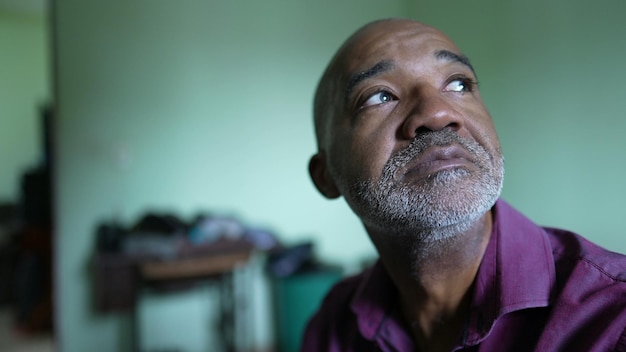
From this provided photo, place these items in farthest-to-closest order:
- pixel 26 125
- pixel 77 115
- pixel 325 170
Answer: pixel 26 125, pixel 77 115, pixel 325 170

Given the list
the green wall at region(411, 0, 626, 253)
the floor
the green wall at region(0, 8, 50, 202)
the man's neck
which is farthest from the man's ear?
the green wall at region(0, 8, 50, 202)

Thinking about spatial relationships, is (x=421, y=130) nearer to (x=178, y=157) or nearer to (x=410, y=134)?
(x=410, y=134)

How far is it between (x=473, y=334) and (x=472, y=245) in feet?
0.48

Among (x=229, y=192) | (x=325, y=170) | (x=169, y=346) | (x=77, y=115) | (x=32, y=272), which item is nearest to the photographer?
(x=325, y=170)

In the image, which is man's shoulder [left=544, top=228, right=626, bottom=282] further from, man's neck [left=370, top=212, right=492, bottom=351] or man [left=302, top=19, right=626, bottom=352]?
man's neck [left=370, top=212, right=492, bottom=351]

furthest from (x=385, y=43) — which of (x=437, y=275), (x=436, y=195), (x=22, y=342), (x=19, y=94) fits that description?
(x=19, y=94)

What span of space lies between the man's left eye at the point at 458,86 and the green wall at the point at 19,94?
17.4 ft

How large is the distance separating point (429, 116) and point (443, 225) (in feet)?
0.55

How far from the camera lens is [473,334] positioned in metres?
0.62

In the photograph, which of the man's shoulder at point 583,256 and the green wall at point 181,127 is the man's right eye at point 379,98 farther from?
the green wall at point 181,127

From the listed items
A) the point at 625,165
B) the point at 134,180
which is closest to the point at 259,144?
the point at 134,180

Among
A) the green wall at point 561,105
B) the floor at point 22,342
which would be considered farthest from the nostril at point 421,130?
the floor at point 22,342

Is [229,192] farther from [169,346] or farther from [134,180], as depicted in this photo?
[169,346]

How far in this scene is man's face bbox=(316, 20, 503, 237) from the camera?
1.94 feet
